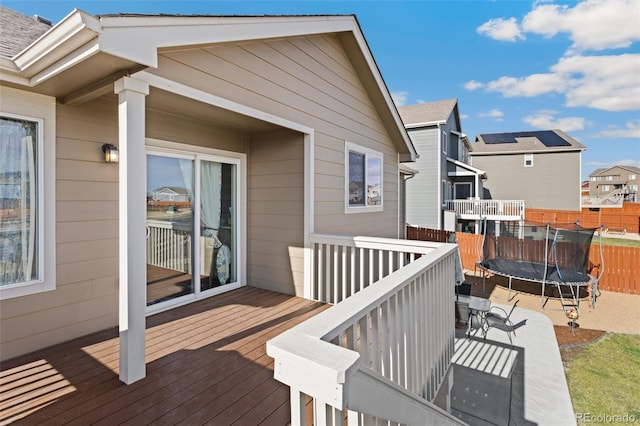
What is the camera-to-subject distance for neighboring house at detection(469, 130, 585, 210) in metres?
21.0

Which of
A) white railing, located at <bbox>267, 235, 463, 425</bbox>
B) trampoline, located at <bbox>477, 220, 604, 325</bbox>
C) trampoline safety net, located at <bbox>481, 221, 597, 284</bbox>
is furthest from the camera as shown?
trampoline safety net, located at <bbox>481, 221, 597, 284</bbox>

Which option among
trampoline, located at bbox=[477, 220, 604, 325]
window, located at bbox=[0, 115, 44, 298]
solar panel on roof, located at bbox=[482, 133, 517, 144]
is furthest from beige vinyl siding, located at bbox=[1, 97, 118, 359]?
solar panel on roof, located at bbox=[482, 133, 517, 144]

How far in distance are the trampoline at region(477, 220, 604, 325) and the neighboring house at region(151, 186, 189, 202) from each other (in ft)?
25.8

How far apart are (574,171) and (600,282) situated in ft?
52.8

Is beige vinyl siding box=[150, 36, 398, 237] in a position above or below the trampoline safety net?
above

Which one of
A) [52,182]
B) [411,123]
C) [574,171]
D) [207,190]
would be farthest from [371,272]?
[574,171]

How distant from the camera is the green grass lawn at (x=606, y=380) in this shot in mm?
3598

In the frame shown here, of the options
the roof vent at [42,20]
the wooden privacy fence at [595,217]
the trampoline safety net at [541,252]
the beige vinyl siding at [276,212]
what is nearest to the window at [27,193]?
the beige vinyl siding at [276,212]

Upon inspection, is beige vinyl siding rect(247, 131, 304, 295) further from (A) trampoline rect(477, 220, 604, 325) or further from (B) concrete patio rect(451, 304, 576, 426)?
(A) trampoline rect(477, 220, 604, 325)

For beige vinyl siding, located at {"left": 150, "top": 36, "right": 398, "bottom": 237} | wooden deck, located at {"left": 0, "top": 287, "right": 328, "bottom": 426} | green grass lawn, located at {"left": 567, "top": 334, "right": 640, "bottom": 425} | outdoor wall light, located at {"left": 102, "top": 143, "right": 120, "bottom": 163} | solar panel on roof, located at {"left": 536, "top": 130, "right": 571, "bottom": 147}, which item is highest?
solar panel on roof, located at {"left": 536, "top": 130, "right": 571, "bottom": 147}

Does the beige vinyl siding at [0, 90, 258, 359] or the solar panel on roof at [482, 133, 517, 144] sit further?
the solar panel on roof at [482, 133, 517, 144]

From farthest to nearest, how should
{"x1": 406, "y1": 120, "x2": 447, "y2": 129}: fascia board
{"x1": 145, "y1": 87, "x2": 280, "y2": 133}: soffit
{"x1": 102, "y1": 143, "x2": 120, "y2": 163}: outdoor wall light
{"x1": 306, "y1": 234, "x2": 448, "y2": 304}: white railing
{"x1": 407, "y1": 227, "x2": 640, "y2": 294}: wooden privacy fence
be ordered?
{"x1": 406, "y1": 120, "x2": 447, "y2": 129}: fascia board → {"x1": 407, "y1": 227, "x2": 640, "y2": 294}: wooden privacy fence → {"x1": 306, "y1": 234, "x2": 448, "y2": 304}: white railing → {"x1": 102, "y1": 143, "x2": 120, "y2": 163}: outdoor wall light → {"x1": 145, "y1": 87, "x2": 280, "y2": 133}: soffit

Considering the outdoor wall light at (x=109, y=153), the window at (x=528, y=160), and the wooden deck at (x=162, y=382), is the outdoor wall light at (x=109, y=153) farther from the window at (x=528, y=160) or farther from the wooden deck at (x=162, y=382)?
the window at (x=528, y=160)

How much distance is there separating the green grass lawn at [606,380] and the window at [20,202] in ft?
19.4
